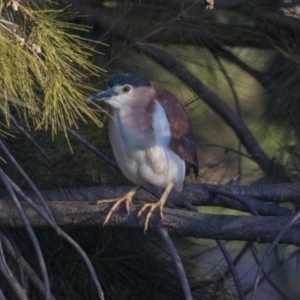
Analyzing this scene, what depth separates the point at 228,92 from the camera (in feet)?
9.65

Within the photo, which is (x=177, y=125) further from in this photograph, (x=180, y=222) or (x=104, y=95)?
(x=180, y=222)

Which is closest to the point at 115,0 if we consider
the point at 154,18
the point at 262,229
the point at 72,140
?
Answer: the point at 154,18

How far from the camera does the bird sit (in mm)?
1937

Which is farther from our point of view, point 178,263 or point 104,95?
point 104,95

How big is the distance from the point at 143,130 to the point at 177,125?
0.10m

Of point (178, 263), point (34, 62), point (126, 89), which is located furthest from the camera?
point (126, 89)

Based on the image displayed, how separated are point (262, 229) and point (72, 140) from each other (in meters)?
0.65

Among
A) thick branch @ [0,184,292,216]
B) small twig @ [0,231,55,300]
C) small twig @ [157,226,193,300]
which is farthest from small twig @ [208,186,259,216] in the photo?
Answer: small twig @ [0,231,55,300]

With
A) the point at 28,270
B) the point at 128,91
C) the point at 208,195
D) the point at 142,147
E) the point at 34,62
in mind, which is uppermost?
the point at 34,62

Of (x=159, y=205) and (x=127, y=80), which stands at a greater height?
(x=127, y=80)

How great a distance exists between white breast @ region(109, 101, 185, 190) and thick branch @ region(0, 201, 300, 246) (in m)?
0.17

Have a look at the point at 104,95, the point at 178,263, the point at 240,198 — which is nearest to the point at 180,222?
the point at 178,263

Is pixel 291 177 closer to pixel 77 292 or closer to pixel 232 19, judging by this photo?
pixel 232 19

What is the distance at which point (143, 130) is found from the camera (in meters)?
1.94
